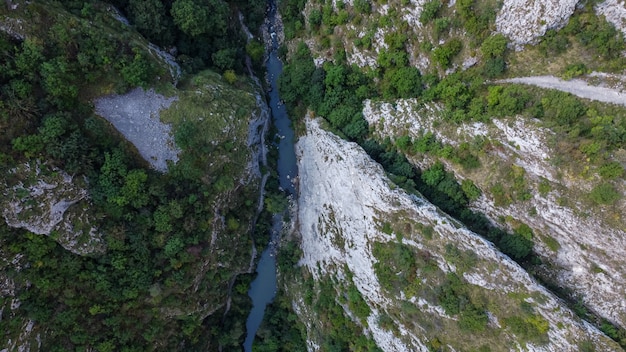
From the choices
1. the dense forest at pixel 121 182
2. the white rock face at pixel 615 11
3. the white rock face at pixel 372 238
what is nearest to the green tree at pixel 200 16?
the dense forest at pixel 121 182

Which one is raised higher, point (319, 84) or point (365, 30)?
point (365, 30)

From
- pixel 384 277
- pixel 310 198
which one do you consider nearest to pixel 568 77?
pixel 384 277

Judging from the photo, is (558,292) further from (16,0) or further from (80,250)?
(16,0)

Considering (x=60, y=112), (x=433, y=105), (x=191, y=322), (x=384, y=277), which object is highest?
(x=433, y=105)

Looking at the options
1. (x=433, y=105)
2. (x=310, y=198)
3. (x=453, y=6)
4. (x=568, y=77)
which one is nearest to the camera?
(x=568, y=77)

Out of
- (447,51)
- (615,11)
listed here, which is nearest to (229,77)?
(447,51)

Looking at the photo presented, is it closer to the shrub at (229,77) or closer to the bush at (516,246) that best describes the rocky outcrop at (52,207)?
the shrub at (229,77)

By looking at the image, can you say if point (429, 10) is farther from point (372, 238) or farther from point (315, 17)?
point (372, 238)
